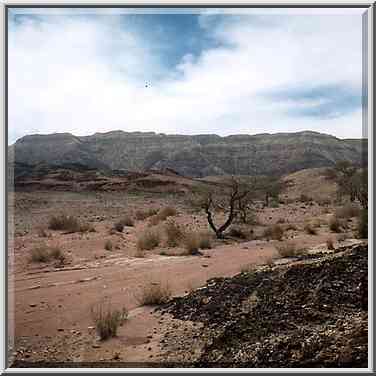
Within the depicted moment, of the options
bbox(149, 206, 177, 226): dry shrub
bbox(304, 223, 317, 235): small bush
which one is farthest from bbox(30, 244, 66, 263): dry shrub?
bbox(304, 223, 317, 235): small bush

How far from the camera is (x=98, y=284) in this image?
775 cm

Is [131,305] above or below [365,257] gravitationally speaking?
below

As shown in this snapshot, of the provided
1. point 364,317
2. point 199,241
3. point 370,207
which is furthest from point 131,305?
point 199,241

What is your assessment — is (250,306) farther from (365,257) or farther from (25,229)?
(25,229)

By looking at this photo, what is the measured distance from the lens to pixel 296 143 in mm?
49094

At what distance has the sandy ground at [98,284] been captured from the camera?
15.8 feet

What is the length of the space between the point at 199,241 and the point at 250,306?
246 inches

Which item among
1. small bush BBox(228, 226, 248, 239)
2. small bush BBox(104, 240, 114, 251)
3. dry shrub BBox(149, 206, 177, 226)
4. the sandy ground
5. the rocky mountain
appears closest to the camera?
the sandy ground

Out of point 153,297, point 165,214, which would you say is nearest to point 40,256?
point 153,297

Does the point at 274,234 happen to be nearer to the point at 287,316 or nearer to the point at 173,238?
the point at 173,238

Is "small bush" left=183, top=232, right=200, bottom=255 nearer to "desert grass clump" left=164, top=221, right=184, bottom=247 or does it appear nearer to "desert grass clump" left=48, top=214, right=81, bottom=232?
"desert grass clump" left=164, top=221, right=184, bottom=247

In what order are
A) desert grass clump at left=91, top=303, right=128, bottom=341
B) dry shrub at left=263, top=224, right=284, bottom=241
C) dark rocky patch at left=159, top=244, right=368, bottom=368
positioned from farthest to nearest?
dry shrub at left=263, top=224, right=284, bottom=241 → desert grass clump at left=91, top=303, right=128, bottom=341 → dark rocky patch at left=159, top=244, right=368, bottom=368

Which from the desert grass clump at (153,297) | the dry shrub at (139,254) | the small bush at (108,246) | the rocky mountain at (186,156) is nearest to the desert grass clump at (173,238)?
the dry shrub at (139,254)

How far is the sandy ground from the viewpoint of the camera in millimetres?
4809
